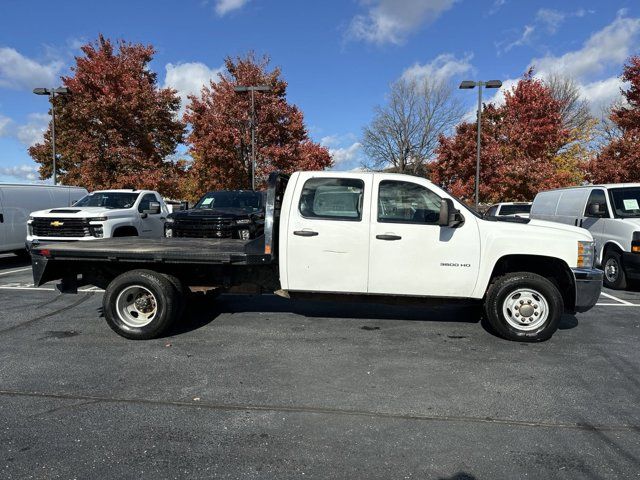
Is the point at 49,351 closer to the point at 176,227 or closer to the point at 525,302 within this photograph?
the point at 176,227

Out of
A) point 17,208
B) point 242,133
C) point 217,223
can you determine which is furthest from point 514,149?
point 17,208

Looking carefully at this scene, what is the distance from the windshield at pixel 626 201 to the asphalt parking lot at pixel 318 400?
373 cm

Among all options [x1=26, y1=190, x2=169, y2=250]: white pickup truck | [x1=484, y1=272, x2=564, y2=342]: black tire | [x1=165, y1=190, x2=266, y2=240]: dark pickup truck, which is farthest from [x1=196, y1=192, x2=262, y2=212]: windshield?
[x1=484, y1=272, x2=564, y2=342]: black tire

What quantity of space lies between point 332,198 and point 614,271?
22.3 ft

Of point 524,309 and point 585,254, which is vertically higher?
point 585,254

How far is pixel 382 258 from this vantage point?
547 centimetres

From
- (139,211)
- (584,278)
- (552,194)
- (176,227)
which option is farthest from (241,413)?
(552,194)

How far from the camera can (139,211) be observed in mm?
12336

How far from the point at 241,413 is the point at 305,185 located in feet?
9.45

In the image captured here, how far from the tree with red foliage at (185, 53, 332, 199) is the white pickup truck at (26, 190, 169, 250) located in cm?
1104

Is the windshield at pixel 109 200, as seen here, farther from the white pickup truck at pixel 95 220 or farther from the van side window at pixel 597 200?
the van side window at pixel 597 200

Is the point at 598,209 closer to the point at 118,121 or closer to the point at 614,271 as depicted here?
the point at 614,271

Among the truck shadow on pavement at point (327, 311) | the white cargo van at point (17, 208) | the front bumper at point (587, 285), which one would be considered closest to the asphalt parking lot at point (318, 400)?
the truck shadow on pavement at point (327, 311)

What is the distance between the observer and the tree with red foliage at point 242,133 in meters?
23.2
